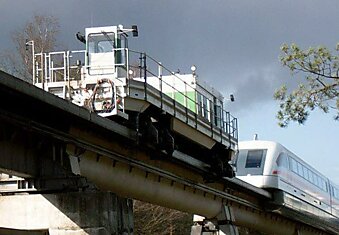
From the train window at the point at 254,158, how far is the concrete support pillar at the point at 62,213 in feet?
55.7

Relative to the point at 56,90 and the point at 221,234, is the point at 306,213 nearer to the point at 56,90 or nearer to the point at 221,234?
the point at 221,234

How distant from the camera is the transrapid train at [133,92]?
672 inches

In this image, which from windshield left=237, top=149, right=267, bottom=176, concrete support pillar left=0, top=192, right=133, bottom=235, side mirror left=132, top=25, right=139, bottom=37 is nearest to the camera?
concrete support pillar left=0, top=192, right=133, bottom=235

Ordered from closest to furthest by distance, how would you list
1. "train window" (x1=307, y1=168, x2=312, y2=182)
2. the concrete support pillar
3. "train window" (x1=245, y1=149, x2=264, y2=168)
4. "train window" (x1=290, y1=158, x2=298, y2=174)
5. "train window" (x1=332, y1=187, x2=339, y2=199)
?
the concrete support pillar, "train window" (x1=245, y1=149, x2=264, y2=168), "train window" (x1=290, y1=158, x2=298, y2=174), "train window" (x1=307, y1=168, x2=312, y2=182), "train window" (x1=332, y1=187, x2=339, y2=199)

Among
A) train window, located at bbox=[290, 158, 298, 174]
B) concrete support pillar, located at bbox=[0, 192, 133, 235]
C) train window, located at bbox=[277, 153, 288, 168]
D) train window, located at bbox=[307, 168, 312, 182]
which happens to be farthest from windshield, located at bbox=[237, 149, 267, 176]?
concrete support pillar, located at bbox=[0, 192, 133, 235]

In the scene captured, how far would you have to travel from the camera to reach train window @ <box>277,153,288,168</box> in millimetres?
33031

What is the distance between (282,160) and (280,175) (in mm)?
1035

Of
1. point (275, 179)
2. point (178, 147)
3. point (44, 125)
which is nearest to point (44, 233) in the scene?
point (44, 125)

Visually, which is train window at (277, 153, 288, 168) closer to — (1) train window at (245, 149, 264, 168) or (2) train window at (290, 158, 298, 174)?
(1) train window at (245, 149, 264, 168)

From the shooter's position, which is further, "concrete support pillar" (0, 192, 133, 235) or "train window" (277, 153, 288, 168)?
"train window" (277, 153, 288, 168)

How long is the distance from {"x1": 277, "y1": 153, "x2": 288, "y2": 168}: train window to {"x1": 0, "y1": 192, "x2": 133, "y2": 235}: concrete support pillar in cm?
1734

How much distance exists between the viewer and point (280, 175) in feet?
107

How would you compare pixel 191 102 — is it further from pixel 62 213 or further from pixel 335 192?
pixel 335 192

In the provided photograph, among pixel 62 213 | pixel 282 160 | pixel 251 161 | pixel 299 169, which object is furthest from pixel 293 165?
pixel 62 213
